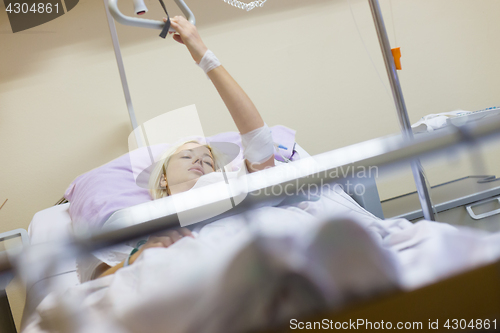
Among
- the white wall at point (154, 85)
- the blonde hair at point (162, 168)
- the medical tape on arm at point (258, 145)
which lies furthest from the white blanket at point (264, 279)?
the white wall at point (154, 85)

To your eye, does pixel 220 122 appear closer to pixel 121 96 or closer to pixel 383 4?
pixel 121 96

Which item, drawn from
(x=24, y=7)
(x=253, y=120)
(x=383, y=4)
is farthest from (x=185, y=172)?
(x=383, y=4)

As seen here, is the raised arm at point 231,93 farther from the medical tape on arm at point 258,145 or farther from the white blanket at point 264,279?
the white blanket at point 264,279

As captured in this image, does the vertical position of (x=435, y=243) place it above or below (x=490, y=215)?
above

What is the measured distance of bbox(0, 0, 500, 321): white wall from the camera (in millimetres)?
1688

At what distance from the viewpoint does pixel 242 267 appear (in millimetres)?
465

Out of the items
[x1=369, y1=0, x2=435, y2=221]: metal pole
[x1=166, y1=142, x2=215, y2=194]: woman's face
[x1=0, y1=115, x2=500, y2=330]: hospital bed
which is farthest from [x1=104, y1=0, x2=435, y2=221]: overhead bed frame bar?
[x1=0, y1=115, x2=500, y2=330]: hospital bed

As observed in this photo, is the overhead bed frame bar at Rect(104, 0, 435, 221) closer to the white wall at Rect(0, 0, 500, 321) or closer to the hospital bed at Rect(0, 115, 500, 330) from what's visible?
the white wall at Rect(0, 0, 500, 321)

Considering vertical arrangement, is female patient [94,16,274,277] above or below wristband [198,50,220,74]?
below

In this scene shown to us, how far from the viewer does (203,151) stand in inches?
54.9

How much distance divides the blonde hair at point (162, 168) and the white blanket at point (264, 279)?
85 centimetres

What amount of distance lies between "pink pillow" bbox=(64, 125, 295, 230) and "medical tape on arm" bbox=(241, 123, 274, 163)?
261mm

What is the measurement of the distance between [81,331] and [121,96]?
1.51m

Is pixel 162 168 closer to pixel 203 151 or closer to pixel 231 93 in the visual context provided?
pixel 203 151
